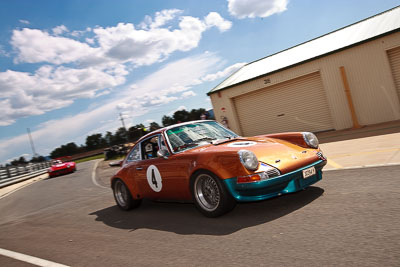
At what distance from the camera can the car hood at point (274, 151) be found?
4.04m

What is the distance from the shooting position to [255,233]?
3.45m

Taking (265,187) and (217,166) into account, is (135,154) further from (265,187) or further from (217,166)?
(265,187)

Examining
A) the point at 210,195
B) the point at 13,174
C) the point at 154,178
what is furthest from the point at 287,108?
the point at 13,174

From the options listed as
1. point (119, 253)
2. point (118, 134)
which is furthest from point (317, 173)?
point (118, 134)

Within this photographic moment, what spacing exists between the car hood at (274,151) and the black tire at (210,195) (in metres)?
0.37

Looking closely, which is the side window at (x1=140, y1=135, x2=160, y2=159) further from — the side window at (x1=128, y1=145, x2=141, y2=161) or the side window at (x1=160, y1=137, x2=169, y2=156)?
the side window at (x1=160, y1=137, x2=169, y2=156)

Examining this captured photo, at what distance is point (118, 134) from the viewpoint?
9975cm

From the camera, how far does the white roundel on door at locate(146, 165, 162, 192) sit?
5090mm

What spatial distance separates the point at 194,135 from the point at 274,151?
4.63 ft

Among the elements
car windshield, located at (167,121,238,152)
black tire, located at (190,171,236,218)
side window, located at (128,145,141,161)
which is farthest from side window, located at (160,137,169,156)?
black tire, located at (190,171,236,218)

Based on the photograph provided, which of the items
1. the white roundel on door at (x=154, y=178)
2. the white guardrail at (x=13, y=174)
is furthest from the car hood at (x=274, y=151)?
the white guardrail at (x=13, y=174)

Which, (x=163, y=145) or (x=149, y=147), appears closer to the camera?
(x=163, y=145)

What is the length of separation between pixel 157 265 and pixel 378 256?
1.95m

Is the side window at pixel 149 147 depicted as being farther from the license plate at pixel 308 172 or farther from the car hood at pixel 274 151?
the license plate at pixel 308 172
